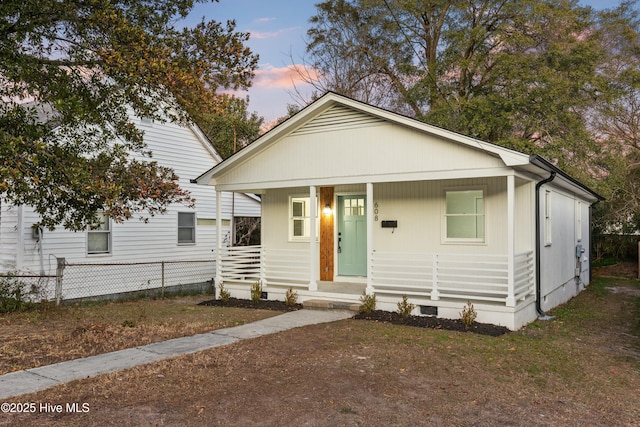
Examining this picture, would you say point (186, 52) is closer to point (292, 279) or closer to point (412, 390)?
point (292, 279)

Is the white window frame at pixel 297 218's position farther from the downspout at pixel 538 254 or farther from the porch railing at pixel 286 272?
the downspout at pixel 538 254

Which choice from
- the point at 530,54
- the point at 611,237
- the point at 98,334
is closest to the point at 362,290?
the point at 98,334

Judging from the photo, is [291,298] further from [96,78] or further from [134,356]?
[96,78]

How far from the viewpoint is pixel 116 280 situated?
13.2m

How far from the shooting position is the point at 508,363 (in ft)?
20.2

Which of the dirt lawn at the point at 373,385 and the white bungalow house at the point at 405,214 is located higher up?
the white bungalow house at the point at 405,214

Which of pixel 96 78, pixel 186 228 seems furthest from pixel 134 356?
pixel 186 228

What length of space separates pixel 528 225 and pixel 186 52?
712 centimetres

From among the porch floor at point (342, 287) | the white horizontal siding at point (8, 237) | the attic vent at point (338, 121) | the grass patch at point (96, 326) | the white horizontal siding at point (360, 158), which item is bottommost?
the grass patch at point (96, 326)

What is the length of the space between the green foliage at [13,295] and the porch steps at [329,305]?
5868mm

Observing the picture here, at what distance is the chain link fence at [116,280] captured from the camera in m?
11.3

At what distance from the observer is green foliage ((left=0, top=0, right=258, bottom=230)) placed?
23.2 ft

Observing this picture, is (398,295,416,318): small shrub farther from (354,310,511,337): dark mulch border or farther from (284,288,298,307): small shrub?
(284,288,298,307): small shrub

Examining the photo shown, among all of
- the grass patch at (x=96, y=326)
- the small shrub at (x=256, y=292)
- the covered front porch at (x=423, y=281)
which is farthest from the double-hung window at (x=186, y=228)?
the small shrub at (x=256, y=292)
